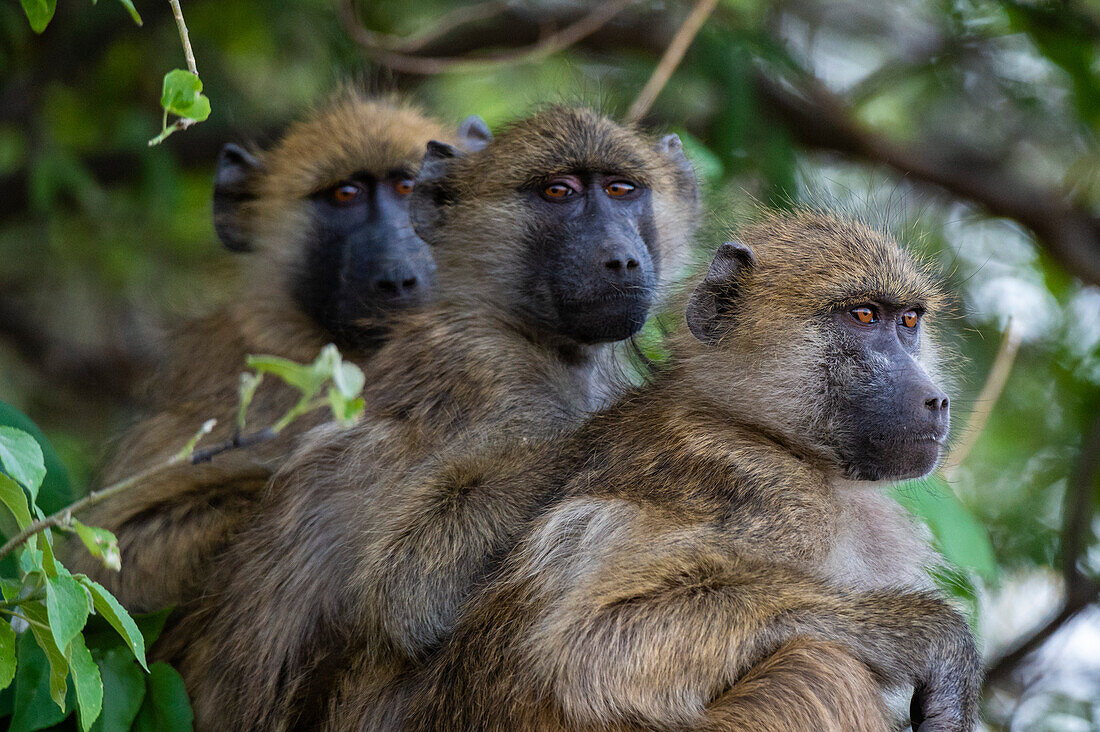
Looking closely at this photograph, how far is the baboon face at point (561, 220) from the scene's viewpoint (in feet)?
13.0

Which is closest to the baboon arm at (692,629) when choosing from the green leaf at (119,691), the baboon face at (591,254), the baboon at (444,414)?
the baboon at (444,414)

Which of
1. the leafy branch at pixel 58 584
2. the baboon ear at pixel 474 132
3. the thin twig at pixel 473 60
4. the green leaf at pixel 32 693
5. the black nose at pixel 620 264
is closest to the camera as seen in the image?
the leafy branch at pixel 58 584

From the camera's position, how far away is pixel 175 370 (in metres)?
5.00

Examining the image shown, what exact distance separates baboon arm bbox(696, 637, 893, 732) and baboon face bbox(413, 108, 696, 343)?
1.32 meters

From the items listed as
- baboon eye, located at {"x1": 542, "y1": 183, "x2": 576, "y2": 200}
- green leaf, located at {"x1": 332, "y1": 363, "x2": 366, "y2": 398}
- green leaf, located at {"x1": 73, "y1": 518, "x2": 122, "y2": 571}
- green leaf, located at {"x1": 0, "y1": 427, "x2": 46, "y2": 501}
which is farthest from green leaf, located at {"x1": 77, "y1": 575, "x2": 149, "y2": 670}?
baboon eye, located at {"x1": 542, "y1": 183, "x2": 576, "y2": 200}

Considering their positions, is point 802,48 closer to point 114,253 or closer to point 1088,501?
point 1088,501

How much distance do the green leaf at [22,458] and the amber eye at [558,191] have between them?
7.32 feet

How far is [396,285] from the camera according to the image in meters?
4.54

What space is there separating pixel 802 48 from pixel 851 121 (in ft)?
4.51

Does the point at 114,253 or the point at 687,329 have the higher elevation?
the point at 687,329

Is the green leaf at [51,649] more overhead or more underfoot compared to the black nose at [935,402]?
more overhead

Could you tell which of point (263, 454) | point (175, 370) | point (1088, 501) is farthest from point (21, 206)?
point (1088, 501)

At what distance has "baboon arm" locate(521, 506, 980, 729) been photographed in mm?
3037

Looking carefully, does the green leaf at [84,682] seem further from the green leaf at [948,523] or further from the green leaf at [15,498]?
the green leaf at [948,523]
